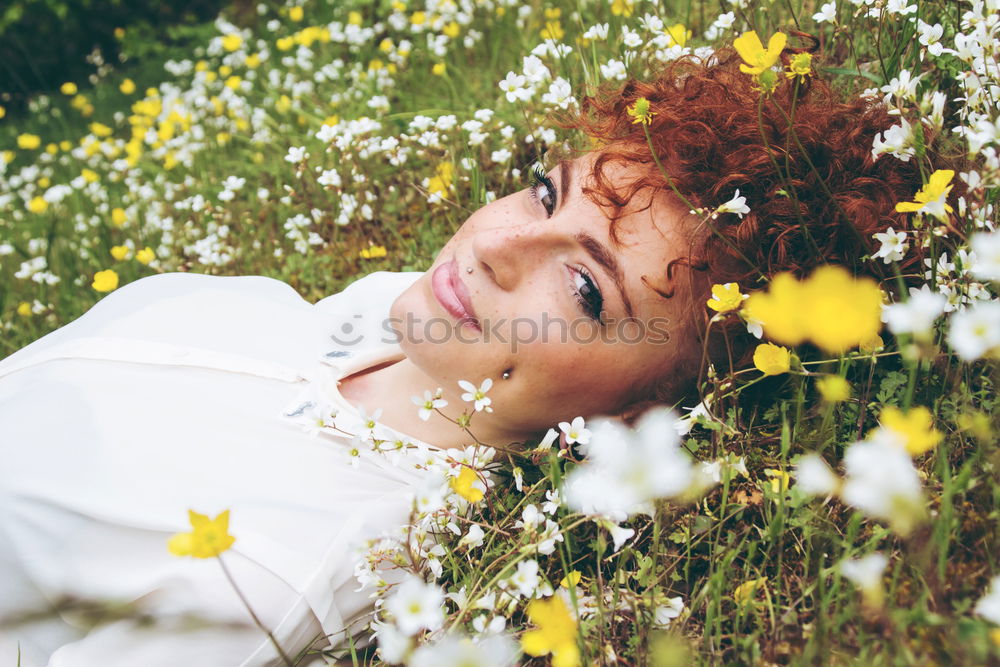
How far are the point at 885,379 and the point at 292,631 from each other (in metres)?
1.41

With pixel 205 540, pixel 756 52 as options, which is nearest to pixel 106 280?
pixel 205 540

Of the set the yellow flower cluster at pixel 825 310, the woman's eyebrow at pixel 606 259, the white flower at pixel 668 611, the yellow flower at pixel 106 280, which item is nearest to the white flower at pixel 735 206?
the woman's eyebrow at pixel 606 259

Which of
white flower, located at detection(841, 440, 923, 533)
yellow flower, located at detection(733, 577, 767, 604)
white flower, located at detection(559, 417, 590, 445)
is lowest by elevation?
yellow flower, located at detection(733, 577, 767, 604)

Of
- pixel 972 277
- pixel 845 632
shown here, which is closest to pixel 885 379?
pixel 972 277

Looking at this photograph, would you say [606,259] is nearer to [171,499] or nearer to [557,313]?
[557,313]

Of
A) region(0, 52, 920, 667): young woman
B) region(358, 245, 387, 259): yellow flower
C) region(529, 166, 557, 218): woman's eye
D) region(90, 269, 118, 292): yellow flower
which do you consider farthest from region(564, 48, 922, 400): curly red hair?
region(90, 269, 118, 292): yellow flower

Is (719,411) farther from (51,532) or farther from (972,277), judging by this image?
(51,532)

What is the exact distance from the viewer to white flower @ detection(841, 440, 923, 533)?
0.82 m

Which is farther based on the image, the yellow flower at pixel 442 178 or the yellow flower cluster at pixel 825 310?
the yellow flower at pixel 442 178

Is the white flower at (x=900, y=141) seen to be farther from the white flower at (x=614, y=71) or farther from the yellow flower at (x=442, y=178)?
the yellow flower at (x=442, y=178)

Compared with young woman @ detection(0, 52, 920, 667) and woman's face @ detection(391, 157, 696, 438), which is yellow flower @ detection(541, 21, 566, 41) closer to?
young woman @ detection(0, 52, 920, 667)

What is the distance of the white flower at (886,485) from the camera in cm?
82

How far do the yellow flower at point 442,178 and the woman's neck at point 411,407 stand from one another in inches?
34.5

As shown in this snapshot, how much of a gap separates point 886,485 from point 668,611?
0.74 m
